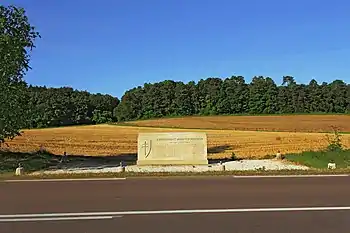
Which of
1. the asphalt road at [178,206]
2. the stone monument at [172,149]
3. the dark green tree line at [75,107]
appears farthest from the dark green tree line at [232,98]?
the asphalt road at [178,206]

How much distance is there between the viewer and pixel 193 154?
21.1 meters

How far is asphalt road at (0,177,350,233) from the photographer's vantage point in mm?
7078

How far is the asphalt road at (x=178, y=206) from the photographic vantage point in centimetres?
708

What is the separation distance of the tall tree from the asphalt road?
6630mm

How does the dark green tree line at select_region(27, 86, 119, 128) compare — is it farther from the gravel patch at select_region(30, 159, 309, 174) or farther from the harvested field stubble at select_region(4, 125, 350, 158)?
the gravel patch at select_region(30, 159, 309, 174)

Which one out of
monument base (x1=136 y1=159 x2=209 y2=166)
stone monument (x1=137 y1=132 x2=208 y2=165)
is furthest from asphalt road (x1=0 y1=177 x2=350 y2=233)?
stone monument (x1=137 y1=132 x2=208 y2=165)

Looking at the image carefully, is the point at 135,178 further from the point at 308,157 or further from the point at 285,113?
the point at 285,113

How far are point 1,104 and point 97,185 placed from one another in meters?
8.14

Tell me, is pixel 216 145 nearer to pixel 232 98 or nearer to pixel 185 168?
pixel 185 168

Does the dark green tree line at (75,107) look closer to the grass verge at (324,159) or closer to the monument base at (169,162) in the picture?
the monument base at (169,162)

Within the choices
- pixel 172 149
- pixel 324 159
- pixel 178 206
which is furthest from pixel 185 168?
pixel 178 206

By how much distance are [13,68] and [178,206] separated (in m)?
12.8

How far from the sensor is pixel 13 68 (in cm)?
1917

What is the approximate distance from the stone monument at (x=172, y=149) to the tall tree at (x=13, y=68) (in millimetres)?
5460
